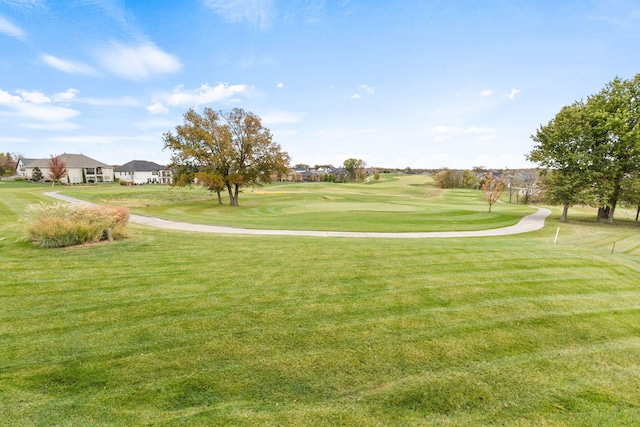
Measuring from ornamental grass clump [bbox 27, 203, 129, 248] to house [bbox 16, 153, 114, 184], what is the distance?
82963 mm

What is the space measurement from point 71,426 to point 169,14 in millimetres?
19125

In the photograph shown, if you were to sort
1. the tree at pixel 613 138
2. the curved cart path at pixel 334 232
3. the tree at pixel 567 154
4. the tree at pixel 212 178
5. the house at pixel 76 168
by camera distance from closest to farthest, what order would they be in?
1. the curved cart path at pixel 334 232
2. the tree at pixel 613 138
3. the tree at pixel 567 154
4. the tree at pixel 212 178
5. the house at pixel 76 168

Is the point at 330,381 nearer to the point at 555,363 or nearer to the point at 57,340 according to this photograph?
the point at 555,363

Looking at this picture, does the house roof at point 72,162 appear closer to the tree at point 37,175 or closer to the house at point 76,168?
the house at point 76,168

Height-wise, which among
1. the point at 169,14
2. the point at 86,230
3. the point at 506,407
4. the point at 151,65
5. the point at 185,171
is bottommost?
the point at 506,407

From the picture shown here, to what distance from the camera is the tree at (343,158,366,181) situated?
372 ft

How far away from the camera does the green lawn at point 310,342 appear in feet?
11.7

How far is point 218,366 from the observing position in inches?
165

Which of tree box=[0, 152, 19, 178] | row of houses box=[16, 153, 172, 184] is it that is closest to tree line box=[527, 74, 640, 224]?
row of houses box=[16, 153, 172, 184]

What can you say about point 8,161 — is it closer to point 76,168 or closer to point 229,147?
point 76,168

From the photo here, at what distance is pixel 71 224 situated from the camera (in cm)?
941

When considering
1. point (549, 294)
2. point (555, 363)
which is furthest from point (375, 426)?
point (549, 294)

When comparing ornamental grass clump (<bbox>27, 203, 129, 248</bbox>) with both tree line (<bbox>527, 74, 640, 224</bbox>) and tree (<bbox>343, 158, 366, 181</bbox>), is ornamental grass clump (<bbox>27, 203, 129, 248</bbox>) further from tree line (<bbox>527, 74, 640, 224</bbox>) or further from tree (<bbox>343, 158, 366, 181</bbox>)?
tree (<bbox>343, 158, 366, 181</bbox>)

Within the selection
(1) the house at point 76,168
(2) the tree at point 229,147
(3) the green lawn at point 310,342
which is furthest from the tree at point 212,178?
(1) the house at point 76,168
